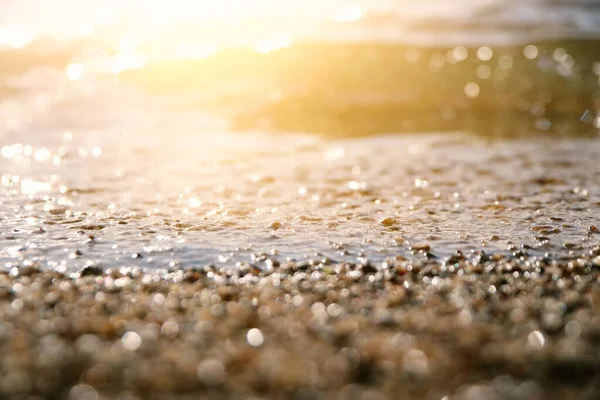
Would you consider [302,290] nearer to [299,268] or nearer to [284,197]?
[299,268]

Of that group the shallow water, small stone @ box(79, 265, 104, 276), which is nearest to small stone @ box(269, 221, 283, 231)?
the shallow water

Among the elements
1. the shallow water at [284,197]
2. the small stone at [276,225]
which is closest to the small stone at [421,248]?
the shallow water at [284,197]

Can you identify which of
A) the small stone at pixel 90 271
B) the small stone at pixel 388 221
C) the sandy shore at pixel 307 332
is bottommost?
the sandy shore at pixel 307 332

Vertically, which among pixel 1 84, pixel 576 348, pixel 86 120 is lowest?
pixel 576 348

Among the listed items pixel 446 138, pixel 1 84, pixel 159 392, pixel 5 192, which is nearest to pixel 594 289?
pixel 159 392

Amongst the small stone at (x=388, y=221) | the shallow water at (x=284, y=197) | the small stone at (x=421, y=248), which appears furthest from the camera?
the small stone at (x=388, y=221)

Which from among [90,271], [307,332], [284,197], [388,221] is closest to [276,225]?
[388,221]

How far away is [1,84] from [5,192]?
3706 cm

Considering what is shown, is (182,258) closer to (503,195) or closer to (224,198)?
(224,198)

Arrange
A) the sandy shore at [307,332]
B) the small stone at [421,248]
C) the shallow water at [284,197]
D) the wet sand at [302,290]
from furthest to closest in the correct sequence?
1. the shallow water at [284,197]
2. the small stone at [421,248]
3. the wet sand at [302,290]
4. the sandy shore at [307,332]

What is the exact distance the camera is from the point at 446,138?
23.5 m

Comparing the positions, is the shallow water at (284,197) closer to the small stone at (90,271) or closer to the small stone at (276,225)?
the small stone at (276,225)

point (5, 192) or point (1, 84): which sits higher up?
point (1, 84)

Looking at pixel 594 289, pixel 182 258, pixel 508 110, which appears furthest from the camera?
pixel 508 110
